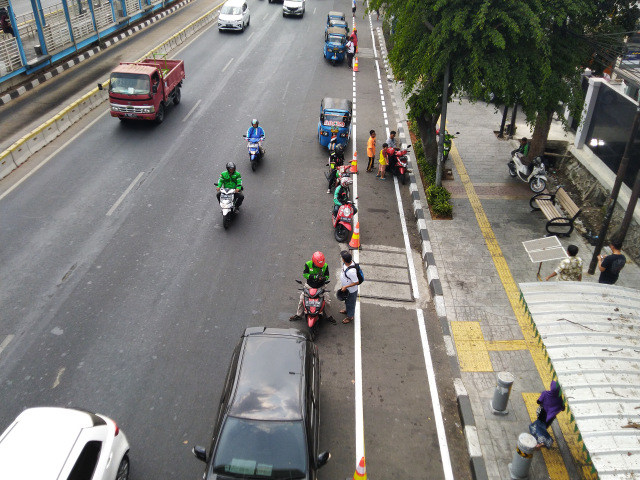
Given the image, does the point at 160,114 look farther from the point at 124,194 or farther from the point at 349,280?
the point at 349,280

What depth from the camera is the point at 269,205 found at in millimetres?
15164

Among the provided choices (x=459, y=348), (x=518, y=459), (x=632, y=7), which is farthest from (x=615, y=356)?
(x=632, y=7)

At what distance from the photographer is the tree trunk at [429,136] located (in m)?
17.0

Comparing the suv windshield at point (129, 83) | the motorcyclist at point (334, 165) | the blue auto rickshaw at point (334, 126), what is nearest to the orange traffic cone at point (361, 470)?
the motorcyclist at point (334, 165)

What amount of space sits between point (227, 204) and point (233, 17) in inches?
922

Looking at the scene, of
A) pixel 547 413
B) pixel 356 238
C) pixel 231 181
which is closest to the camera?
pixel 547 413

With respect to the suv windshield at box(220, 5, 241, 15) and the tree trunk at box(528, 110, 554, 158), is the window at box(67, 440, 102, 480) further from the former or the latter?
the suv windshield at box(220, 5, 241, 15)

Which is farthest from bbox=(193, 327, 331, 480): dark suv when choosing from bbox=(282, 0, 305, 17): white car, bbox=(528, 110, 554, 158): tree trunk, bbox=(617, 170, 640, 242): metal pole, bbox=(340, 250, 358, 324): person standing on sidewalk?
bbox=(282, 0, 305, 17): white car

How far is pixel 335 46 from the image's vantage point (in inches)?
1133

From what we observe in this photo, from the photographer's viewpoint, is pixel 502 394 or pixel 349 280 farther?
pixel 349 280

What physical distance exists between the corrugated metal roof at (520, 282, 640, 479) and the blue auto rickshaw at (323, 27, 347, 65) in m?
23.2

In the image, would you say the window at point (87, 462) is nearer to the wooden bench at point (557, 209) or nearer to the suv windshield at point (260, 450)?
the suv windshield at point (260, 450)

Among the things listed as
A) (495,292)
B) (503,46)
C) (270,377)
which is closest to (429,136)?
(503,46)

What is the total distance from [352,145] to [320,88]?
22.1 feet
